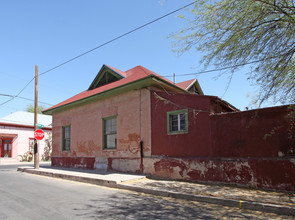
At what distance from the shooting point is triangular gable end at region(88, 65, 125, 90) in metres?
14.2

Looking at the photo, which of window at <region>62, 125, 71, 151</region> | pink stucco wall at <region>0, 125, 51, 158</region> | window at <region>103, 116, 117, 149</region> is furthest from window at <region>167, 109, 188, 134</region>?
pink stucco wall at <region>0, 125, 51, 158</region>

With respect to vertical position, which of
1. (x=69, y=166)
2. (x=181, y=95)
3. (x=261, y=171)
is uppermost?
(x=181, y=95)

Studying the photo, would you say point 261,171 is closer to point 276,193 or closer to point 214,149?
point 276,193

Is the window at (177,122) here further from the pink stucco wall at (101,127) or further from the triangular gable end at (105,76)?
the triangular gable end at (105,76)

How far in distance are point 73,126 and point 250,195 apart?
1184 cm

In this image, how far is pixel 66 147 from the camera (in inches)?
632

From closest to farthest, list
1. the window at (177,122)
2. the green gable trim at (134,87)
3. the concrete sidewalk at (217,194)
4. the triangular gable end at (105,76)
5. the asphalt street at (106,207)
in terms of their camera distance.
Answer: the asphalt street at (106,207), the concrete sidewalk at (217,194), the window at (177,122), the green gable trim at (134,87), the triangular gable end at (105,76)

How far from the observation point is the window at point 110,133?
12414mm

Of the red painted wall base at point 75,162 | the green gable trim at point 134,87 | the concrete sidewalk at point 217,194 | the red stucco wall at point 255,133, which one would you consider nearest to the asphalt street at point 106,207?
the concrete sidewalk at point 217,194

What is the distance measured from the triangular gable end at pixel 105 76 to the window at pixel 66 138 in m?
3.33

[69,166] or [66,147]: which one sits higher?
[66,147]

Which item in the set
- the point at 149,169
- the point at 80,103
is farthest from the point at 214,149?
the point at 80,103

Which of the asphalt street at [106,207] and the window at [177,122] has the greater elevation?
the window at [177,122]

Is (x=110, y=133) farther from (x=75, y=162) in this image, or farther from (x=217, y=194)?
(x=217, y=194)
